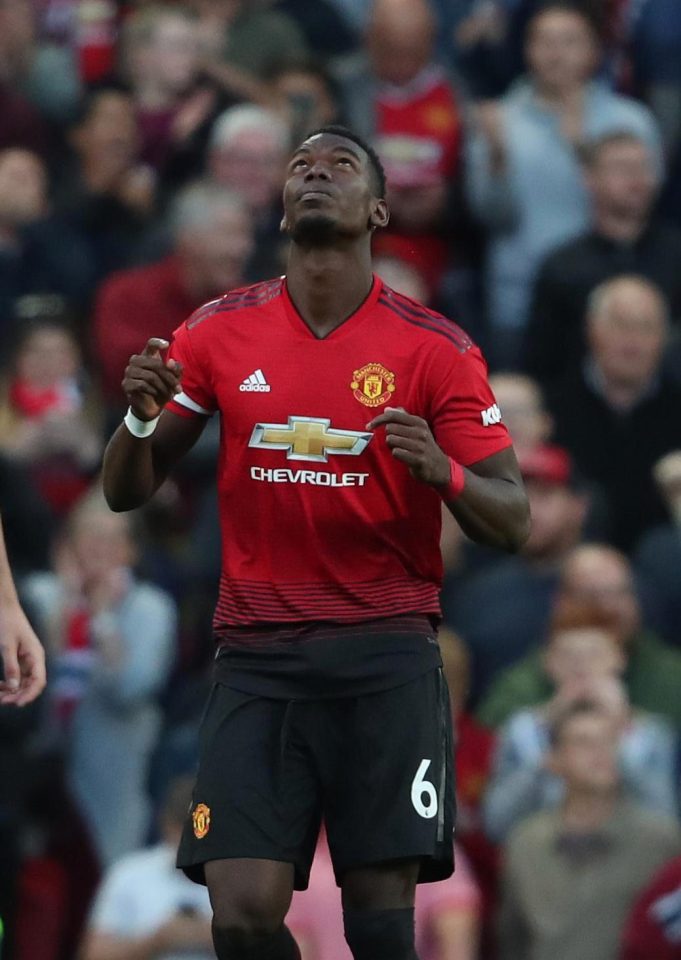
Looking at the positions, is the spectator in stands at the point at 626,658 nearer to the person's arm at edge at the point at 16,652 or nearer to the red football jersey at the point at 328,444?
the red football jersey at the point at 328,444

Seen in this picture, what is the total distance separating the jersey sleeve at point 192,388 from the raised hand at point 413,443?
689 mm

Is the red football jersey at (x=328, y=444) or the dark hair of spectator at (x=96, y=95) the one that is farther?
the dark hair of spectator at (x=96, y=95)

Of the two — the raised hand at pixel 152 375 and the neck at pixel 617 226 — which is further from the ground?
the neck at pixel 617 226

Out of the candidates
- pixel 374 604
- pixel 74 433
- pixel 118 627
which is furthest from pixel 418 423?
pixel 74 433

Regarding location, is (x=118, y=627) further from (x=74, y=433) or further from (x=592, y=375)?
(x=592, y=375)

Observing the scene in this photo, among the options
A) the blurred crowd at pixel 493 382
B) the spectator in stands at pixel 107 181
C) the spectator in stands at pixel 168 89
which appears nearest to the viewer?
the blurred crowd at pixel 493 382

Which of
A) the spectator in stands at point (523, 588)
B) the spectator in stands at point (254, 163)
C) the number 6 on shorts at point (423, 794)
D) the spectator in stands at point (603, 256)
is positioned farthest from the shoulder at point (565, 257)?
the number 6 on shorts at point (423, 794)

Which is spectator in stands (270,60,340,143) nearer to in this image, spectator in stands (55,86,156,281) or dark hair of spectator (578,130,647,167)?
spectator in stands (55,86,156,281)

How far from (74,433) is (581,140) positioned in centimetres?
332

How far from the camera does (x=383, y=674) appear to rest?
615 centimetres

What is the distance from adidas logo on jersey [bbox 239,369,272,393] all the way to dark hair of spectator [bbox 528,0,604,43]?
23.0 ft

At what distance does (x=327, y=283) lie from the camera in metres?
6.18

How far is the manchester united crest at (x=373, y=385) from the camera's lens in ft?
20.0

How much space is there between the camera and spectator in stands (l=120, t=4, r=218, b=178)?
1277cm
